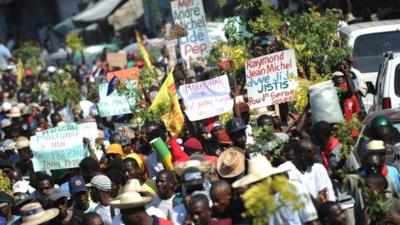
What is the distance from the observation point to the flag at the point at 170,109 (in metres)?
14.2

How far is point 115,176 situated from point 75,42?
26493 millimetres

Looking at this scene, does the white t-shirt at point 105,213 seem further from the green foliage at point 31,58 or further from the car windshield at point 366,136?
the green foliage at point 31,58

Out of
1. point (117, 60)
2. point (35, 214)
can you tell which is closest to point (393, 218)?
point (35, 214)

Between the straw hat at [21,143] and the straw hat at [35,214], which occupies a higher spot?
the straw hat at [35,214]

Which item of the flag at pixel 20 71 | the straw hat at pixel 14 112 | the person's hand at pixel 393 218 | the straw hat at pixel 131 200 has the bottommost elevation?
the flag at pixel 20 71

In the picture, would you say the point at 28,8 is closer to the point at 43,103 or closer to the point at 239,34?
the point at 43,103

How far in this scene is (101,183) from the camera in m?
10.4

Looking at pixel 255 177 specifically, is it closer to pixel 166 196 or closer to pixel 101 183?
pixel 166 196

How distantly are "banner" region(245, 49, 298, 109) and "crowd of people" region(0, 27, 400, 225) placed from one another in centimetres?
17

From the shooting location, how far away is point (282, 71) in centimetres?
1343

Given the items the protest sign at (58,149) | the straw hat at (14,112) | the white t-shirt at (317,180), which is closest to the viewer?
the white t-shirt at (317,180)

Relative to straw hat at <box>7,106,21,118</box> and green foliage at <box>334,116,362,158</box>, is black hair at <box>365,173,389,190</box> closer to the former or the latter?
green foliage at <box>334,116,362,158</box>

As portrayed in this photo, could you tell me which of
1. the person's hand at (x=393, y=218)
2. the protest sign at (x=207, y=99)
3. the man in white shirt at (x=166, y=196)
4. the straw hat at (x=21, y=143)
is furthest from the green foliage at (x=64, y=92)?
the person's hand at (x=393, y=218)

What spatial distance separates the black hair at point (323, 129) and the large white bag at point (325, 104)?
0.82 meters
